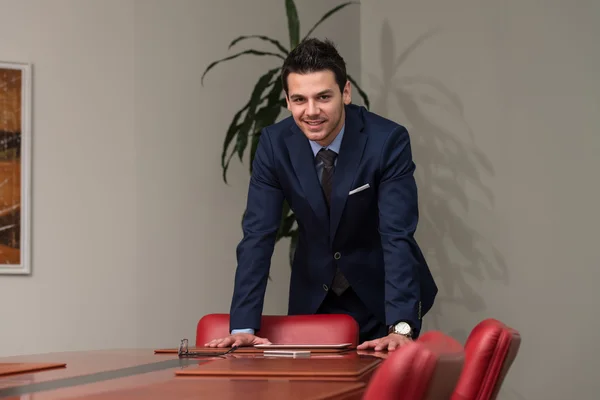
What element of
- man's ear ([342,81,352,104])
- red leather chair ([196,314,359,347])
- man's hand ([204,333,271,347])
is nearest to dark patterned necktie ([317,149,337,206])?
man's ear ([342,81,352,104])

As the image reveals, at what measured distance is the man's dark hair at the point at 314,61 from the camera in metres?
2.31

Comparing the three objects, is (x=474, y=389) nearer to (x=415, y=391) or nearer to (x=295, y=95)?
(x=415, y=391)

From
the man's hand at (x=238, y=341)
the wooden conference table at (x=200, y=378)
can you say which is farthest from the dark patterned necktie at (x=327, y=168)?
the wooden conference table at (x=200, y=378)

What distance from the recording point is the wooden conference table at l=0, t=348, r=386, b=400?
0.97 metres

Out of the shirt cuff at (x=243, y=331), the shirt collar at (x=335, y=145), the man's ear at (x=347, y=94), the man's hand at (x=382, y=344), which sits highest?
the man's ear at (x=347, y=94)

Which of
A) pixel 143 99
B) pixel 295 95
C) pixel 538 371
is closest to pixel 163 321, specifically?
pixel 143 99

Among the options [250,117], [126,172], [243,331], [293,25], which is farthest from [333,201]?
[126,172]

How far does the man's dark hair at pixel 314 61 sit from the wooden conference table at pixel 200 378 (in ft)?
3.06

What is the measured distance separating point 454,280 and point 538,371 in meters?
0.60

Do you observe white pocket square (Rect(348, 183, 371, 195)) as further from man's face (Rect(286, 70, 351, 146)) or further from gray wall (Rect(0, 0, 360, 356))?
gray wall (Rect(0, 0, 360, 356))

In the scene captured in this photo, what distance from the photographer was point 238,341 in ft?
6.34

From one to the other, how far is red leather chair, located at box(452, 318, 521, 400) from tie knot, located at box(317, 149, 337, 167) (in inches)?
51.3

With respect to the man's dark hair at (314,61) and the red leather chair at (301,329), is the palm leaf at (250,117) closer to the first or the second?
the man's dark hair at (314,61)

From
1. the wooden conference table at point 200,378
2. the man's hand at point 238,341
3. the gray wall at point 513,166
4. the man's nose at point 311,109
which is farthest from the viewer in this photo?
the gray wall at point 513,166
